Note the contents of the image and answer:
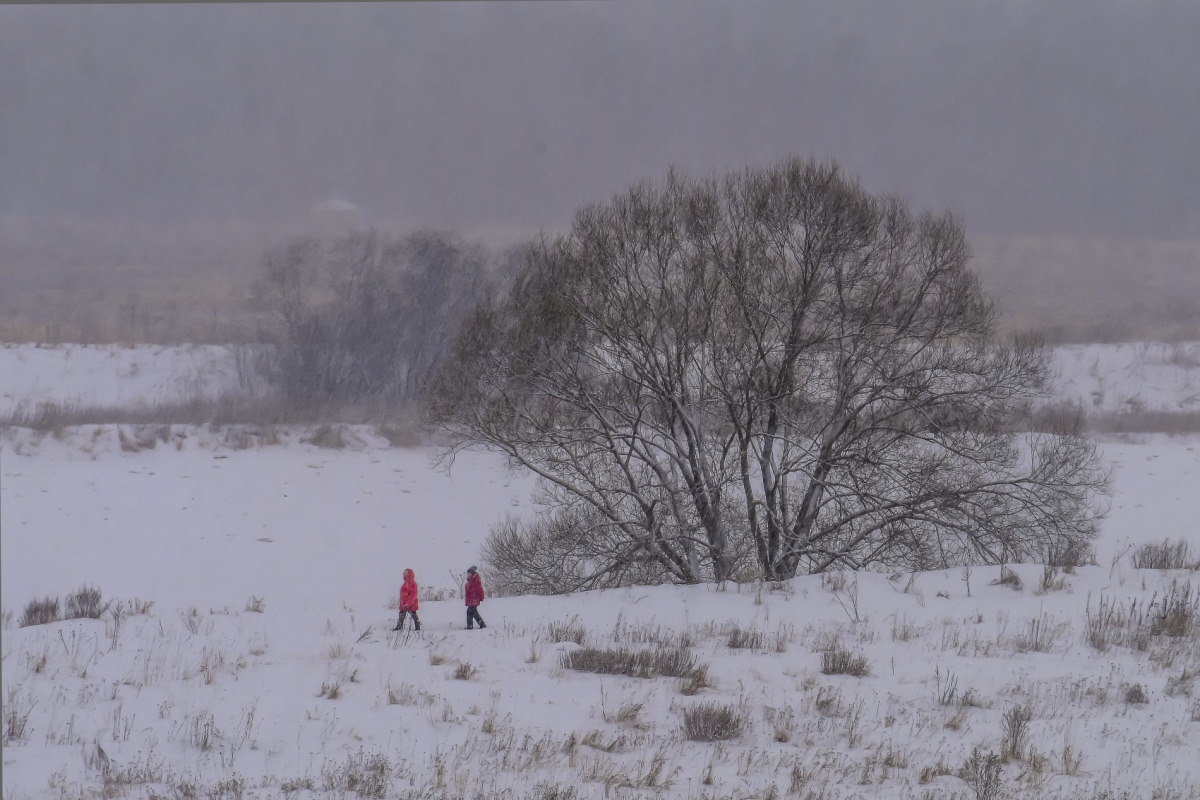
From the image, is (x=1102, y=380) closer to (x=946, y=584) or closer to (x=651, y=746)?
(x=946, y=584)

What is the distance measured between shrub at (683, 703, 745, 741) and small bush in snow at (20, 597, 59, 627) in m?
8.75

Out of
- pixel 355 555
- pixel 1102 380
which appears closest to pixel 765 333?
pixel 355 555

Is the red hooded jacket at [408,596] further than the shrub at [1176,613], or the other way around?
the red hooded jacket at [408,596]

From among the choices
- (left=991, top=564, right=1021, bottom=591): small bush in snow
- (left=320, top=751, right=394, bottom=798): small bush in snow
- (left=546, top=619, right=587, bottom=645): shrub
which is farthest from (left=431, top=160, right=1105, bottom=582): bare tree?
(left=320, top=751, right=394, bottom=798): small bush in snow

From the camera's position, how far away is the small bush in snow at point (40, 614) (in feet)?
39.1

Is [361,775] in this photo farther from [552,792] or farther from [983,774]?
[983,774]

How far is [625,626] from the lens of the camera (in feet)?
34.6

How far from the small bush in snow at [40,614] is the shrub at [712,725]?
28.7 feet

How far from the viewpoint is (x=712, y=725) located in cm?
671

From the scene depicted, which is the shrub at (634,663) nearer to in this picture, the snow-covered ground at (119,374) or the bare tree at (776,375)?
the bare tree at (776,375)

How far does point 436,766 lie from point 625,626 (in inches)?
187

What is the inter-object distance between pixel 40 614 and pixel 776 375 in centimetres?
1211

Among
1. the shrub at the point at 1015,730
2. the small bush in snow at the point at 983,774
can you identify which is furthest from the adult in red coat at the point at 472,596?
the small bush in snow at the point at 983,774

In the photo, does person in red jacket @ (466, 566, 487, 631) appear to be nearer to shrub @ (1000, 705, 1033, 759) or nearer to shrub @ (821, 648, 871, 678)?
shrub @ (821, 648, 871, 678)
